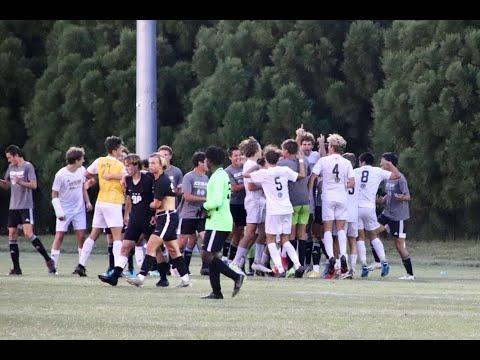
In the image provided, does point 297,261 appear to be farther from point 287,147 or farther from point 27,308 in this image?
point 27,308

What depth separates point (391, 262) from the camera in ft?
100

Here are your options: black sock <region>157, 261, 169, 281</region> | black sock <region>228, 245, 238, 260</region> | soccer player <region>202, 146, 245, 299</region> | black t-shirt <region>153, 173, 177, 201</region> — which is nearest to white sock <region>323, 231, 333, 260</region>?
black sock <region>228, 245, 238, 260</region>

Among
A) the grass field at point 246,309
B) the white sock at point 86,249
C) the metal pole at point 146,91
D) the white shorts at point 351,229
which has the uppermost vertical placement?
the metal pole at point 146,91

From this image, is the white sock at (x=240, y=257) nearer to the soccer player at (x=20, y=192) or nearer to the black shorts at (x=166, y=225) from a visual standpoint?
the soccer player at (x=20, y=192)

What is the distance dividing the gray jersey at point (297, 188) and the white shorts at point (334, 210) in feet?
1.16

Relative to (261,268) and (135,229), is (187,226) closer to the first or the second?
(261,268)

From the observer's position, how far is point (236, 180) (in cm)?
2442

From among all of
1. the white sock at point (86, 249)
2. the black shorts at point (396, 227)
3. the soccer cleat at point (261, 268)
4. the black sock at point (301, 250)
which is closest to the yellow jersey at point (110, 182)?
the white sock at point (86, 249)

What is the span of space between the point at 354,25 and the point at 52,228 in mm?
12725

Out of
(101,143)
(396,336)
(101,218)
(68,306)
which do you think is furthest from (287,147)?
(101,143)

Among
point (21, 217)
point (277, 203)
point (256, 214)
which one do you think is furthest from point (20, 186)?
point (277, 203)

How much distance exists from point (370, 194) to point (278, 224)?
7.44 feet

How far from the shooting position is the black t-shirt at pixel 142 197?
19.8 metres

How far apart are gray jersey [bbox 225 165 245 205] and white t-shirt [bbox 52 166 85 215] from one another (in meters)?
2.53
